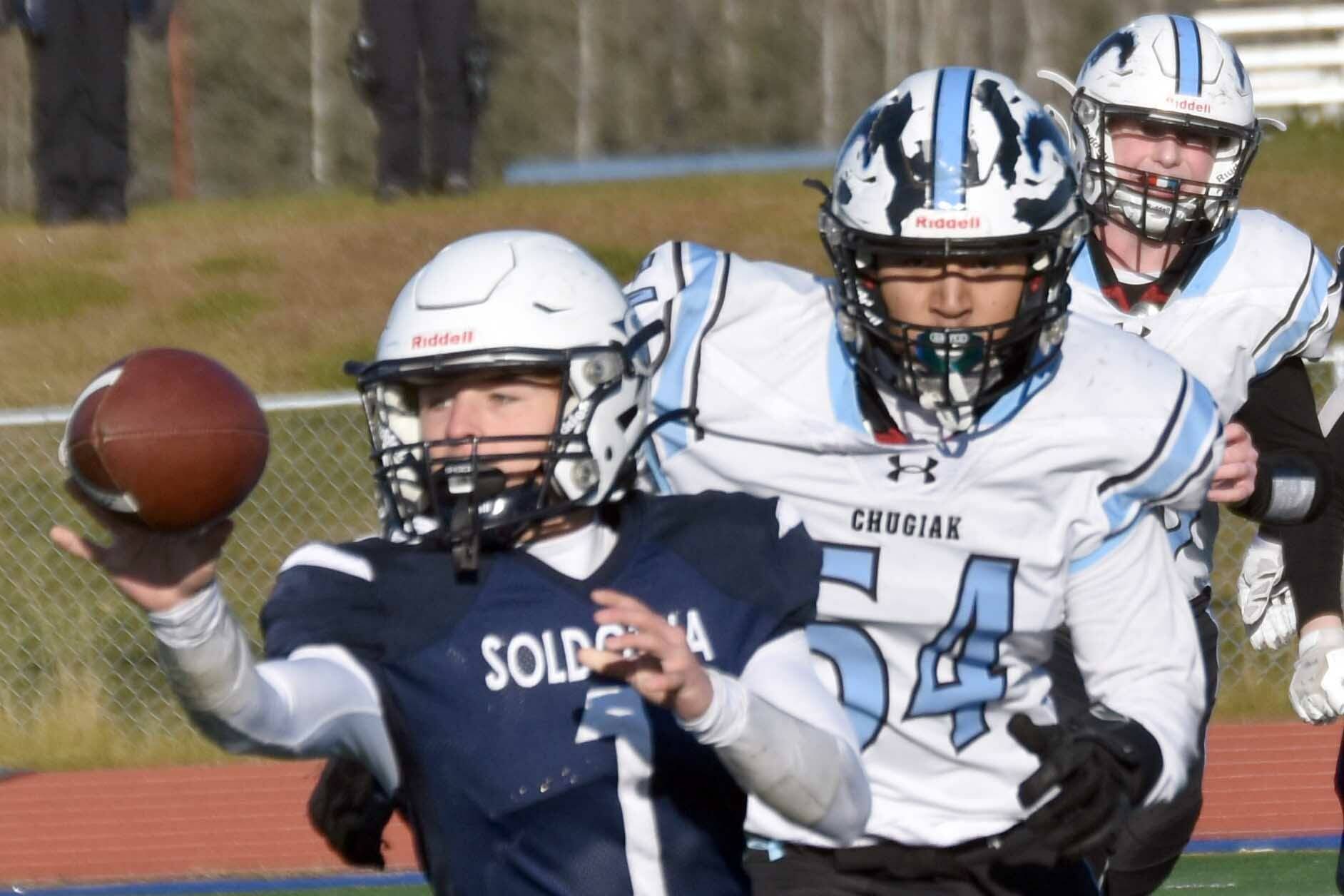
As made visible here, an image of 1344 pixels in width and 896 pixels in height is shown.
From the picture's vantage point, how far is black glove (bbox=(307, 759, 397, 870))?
3.01 meters

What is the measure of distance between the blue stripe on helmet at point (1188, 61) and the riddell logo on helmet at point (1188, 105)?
0.02 meters

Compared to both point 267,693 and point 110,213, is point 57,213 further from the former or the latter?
point 267,693

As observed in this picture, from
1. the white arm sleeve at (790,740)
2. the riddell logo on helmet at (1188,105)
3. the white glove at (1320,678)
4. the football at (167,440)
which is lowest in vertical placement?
the white glove at (1320,678)

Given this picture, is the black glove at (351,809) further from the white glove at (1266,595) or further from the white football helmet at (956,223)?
the white glove at (1266,595)

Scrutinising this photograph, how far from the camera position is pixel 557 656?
9.27ft

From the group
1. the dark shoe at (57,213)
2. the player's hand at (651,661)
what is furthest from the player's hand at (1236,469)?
the dark shoe at (57,213)

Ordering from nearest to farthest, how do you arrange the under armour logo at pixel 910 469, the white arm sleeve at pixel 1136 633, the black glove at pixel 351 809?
the black glove at pixel 351 809
the white arm sleeve at pixel 1136 633
the under armour logo at pixel 910 469

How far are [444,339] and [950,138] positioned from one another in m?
0.81

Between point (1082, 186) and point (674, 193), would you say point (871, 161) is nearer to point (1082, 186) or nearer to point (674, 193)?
point (1082, 186)

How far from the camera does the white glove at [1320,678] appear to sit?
4488 mm

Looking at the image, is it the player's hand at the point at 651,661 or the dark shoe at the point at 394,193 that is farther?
the dark shoe at the point at 394,193

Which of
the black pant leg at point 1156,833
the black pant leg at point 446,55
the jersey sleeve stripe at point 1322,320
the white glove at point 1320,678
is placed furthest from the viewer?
the black pant leg at point 446,55

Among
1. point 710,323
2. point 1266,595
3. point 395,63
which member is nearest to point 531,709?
point 710,323

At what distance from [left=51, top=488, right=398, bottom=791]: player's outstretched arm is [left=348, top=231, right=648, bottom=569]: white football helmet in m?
0.26
